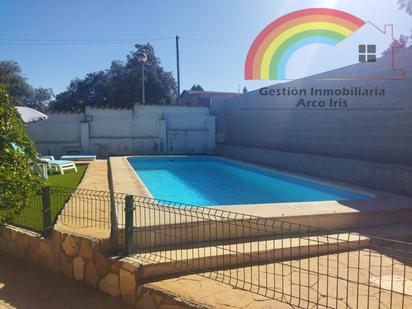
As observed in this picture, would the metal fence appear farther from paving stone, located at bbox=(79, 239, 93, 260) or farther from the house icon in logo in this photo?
the house icon in logo

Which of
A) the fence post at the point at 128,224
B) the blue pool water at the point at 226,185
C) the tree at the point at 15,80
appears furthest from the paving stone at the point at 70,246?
the tree at the point at 15,80

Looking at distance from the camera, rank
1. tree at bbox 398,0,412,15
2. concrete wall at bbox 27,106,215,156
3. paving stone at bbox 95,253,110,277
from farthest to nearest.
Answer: concrete wall at bbox 27,106,215,156, tree at bbox 398,0,412,15, paving stone at bbox 95,253,110,277

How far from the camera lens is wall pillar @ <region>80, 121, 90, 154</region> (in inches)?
765

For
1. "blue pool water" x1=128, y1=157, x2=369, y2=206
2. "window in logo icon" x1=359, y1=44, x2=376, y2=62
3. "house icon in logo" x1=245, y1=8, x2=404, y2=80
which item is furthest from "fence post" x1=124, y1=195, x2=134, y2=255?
"window in logo icon" x1=359, y1=44, x2=376, y2=62

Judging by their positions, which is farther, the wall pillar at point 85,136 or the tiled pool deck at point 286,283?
the wall pillar at point 85,136

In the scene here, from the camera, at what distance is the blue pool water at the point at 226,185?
8891 millimetres

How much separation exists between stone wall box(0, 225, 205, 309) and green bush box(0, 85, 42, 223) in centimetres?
51

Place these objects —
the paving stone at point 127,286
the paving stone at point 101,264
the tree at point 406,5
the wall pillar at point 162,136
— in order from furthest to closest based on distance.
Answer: the wall pillar at point 162,136 < the tree at point 406,5 < the paving stone at point 101,264 < the paving stone at point 127,286

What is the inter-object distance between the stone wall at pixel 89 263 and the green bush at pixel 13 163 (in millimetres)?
508

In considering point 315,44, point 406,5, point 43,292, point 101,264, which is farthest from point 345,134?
point 43,292

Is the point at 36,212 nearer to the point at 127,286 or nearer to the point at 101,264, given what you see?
the point at 101,264

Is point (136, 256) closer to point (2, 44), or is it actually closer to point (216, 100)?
point (216, 100)

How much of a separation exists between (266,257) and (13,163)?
3.97 m

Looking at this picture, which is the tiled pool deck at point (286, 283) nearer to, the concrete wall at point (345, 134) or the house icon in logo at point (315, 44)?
the concrete wall at point (345, 134)
